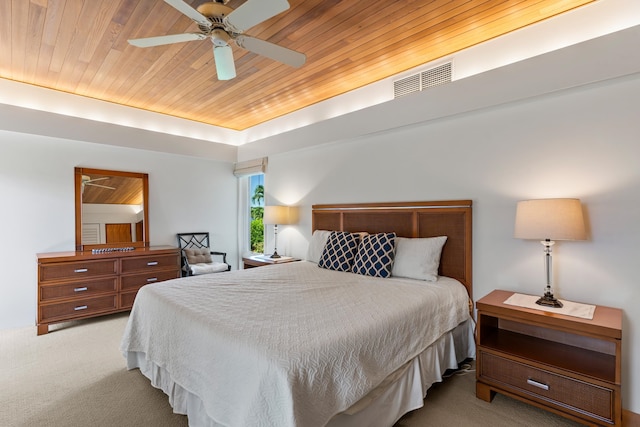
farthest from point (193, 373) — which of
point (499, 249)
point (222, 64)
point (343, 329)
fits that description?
point (499, 249)

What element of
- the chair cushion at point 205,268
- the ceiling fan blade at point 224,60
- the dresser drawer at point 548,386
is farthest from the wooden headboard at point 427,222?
the ceiling fan blade at point 224,60

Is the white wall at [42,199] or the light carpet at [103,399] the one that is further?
the white wall at [42,199]

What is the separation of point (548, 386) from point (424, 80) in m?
2.65

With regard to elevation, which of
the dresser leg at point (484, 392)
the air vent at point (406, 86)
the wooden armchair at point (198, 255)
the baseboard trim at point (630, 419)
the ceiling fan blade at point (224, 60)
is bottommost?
the baseboard trim at point (630, 419)

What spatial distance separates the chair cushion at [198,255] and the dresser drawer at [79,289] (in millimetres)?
1031

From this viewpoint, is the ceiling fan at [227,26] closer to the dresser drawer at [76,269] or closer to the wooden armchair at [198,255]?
the dresser drawer at [76,269]

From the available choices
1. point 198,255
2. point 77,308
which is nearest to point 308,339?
point 77,308

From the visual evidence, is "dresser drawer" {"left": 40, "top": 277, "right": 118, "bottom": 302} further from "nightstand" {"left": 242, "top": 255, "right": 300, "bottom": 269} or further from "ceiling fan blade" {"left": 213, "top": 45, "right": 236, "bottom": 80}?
"ceiling fan blade" {"left": 213, "top": 45, "right": 236, "bottom": 80}

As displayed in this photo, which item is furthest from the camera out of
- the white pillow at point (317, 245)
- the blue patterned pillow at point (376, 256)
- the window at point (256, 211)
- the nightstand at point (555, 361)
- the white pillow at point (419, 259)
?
the window at point (256, 211)

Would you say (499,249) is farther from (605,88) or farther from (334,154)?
(334,154)

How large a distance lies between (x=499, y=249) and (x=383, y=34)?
6.62ft

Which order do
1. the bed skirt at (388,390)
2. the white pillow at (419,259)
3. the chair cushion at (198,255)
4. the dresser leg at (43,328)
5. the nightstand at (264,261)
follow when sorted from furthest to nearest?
1. the chair cushion at (198,255)
2. the nightstand at (264,261)
3. the dresser leg at (43,328)
4. the white pillow at (419,259)
5. the bed skirt at (388,390)

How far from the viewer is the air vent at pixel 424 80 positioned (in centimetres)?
292

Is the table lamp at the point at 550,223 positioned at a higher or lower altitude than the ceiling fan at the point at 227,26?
lower
